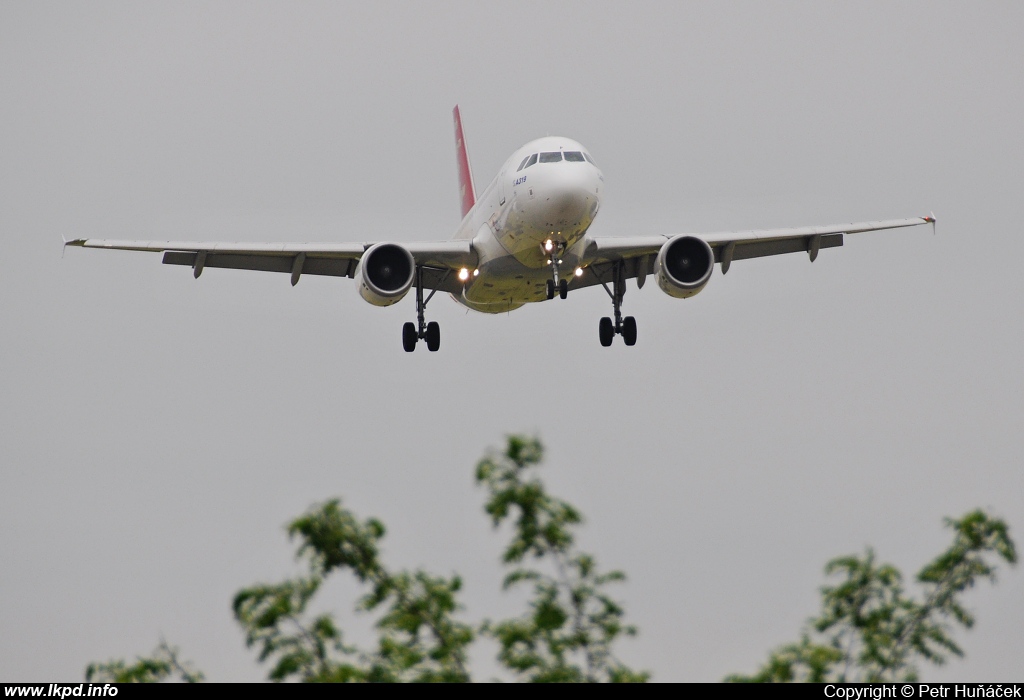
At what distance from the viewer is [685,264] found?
31453mm

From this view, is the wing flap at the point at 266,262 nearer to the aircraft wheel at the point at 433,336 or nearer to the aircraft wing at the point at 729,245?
the aircraft wheel at the point at 433,336

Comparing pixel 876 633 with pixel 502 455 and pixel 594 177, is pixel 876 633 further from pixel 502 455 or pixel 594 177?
pixel 594 177

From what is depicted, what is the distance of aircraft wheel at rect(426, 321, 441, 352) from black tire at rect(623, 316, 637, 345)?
15.4ft

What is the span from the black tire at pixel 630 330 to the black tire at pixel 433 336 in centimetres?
470

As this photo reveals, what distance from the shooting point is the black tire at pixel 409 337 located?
115 ft

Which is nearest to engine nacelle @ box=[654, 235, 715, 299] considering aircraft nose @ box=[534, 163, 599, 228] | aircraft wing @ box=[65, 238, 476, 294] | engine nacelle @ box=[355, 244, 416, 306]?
aircraft nose @ box=[534, 163, 599, 228]

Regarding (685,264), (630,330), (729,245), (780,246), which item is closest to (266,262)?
(630,330)

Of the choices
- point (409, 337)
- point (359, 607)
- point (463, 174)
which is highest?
point (463, 174)

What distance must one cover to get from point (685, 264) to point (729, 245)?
315 centimetres

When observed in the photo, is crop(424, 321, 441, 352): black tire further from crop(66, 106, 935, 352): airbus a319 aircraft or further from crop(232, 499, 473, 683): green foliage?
crop(232, 499, 473, 683): green foliage

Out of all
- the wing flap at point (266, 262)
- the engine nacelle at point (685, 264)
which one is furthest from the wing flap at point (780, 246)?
the wing flap at point (266, 262)

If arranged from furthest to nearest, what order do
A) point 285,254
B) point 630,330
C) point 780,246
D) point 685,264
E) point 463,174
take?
point 463,174 → point 780,246 → point 630,330 → point 285,254 → point 685,264

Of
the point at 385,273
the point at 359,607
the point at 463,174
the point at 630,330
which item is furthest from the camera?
the point at 463,174

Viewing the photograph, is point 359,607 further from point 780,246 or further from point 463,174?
point 463,174
